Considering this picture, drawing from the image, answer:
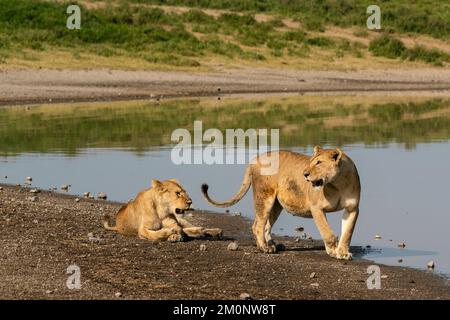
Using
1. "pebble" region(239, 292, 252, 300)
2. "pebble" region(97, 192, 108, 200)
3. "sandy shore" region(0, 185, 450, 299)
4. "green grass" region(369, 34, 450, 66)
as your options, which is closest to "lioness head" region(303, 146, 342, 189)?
"sandy shore" region(0, 185, 450, 299)

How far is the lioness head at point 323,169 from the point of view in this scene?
35.5 ft

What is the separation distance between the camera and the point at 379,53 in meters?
42.9

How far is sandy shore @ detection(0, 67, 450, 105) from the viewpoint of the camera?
30.8 metres

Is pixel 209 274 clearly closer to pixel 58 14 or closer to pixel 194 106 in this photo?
pixel 194 106

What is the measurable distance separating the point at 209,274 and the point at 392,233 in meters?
3.22

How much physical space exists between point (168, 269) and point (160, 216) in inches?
69.5

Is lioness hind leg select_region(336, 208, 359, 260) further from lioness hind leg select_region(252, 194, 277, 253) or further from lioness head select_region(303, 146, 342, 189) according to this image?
lioness hind leg select_region(252, 194, 277, 253)

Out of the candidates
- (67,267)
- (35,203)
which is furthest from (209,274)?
(35,203)

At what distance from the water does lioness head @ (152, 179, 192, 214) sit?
1.47m

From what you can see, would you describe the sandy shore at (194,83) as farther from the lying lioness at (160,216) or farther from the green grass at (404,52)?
the lying lioness at (160,216)

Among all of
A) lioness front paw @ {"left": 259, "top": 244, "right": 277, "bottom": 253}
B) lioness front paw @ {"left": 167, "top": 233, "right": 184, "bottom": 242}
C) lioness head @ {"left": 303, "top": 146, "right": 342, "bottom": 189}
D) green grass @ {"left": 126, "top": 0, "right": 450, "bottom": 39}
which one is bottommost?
lioness front paw @ {"left": 259, "top": 244, "right": 277, "bottom": 253}

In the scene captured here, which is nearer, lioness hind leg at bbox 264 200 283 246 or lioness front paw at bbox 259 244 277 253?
lioness front paw at bbox 259 244 277 253

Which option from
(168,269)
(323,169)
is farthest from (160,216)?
(323,169)

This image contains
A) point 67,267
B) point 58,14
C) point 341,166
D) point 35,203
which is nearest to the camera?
point 67,267
